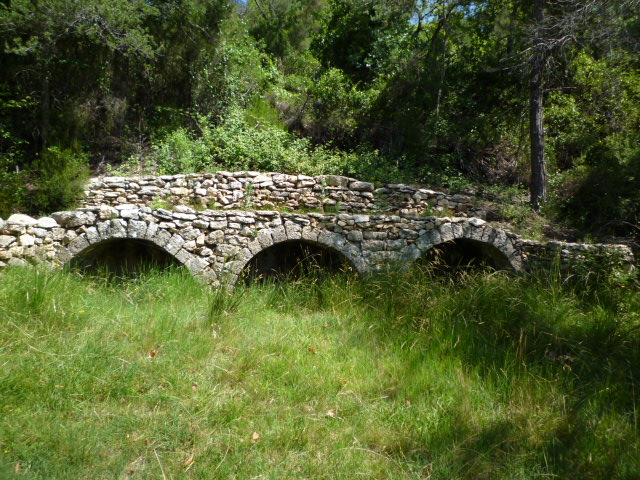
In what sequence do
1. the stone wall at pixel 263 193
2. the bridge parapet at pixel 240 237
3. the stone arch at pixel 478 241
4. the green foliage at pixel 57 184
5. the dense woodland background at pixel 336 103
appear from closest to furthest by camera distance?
the bridge parapet at pixel 240 237, the stone arch at pixel 478 241, the green foliage at pixel 57 184, the stone wall at pixel 263 193, the dense woodland background at pixel 336 103

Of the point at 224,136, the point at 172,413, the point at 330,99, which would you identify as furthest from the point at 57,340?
the point at 330,99

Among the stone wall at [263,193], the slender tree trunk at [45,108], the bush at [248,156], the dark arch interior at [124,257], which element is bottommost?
the dark arch interior at [124,257]

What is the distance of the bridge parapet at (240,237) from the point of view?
716 cm

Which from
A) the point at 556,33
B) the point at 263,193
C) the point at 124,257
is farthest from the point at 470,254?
the point at 124,257

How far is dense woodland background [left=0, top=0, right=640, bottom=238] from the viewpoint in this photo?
1001cm

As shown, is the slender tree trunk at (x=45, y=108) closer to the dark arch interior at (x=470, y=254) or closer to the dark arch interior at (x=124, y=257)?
the dark arch interior at (x=124, y=257)

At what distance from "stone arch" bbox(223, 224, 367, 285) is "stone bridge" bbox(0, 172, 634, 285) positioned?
0.02 metres

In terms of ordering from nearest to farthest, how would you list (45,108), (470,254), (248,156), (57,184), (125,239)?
(125,239) → (57,184) → (470,254) → (248,156) → (45,108)

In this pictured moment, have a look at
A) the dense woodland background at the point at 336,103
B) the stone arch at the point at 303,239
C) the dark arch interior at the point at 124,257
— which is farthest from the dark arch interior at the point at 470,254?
the dark arch interior at the point at 124,257

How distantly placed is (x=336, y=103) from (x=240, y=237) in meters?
6.98

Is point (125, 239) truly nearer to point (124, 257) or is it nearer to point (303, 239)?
point (124, 257)

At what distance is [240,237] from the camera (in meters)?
8.04

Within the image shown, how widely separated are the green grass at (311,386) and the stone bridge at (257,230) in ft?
5.09

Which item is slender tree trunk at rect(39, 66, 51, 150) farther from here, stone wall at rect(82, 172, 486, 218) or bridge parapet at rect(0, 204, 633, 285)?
bridge parapet at rect(0, 204, 633, 285)
